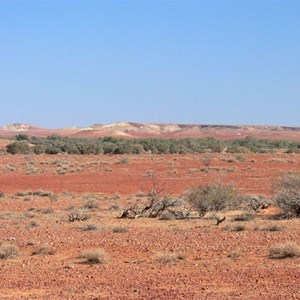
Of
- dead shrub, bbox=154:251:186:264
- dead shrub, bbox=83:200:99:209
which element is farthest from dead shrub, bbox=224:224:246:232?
dead shrub, bbox=83:200:99:209

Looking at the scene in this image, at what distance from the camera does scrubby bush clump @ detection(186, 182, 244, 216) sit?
22.3 metres

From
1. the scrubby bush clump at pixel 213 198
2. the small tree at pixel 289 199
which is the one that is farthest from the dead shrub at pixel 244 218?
the scrubby bush clump at pixel 213 198

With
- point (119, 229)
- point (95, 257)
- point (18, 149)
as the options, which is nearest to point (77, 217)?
point (119, 229)

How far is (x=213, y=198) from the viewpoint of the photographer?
22.6 meters

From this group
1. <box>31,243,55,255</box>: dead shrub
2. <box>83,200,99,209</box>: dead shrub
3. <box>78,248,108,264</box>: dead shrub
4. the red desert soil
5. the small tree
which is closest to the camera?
the red desert soil

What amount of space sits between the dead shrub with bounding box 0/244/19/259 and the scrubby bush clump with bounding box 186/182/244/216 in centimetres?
883

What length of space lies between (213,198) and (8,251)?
977 centimetres

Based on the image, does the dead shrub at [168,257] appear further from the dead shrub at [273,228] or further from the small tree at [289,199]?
the small tree at [289,199]

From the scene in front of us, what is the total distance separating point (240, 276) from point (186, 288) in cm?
140

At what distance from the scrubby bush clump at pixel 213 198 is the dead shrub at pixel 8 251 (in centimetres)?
883

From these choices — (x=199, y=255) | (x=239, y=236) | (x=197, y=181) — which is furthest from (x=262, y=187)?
(x=199, y=255)

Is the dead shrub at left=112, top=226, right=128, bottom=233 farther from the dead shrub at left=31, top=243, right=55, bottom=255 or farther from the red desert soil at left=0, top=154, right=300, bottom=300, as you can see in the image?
the dead shrub at left=31, top=243, right=55, bottom=255

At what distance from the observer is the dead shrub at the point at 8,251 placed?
47.2 feet

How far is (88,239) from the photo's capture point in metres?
16.6
